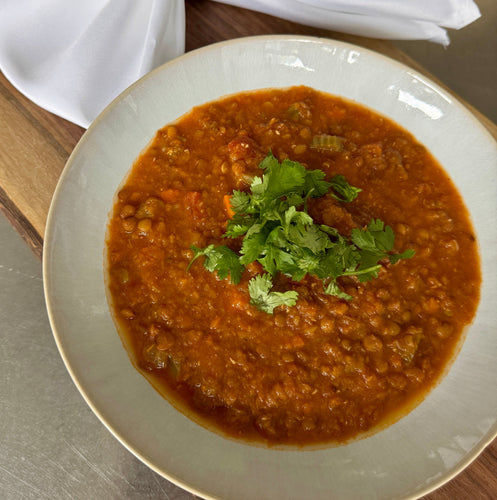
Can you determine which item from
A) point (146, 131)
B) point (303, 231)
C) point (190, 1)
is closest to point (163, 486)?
point (303, 231)

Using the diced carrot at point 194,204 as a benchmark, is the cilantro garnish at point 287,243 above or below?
above

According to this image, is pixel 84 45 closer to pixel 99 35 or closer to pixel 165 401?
pixel 99 35

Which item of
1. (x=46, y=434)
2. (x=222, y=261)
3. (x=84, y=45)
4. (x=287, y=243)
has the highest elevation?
(x=84, y=45)

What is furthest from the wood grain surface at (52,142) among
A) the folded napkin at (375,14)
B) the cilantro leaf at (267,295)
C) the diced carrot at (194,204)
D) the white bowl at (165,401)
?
the cilantro leaf at (267,295)

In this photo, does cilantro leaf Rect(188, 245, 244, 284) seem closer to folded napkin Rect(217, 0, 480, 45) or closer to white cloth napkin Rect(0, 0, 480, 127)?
white cloth napkin Rect(0, 0, 480, 127)

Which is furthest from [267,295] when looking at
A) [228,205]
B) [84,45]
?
[84,45]

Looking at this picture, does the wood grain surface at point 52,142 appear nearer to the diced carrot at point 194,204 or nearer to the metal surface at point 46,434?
the metal surface at point 46,434
